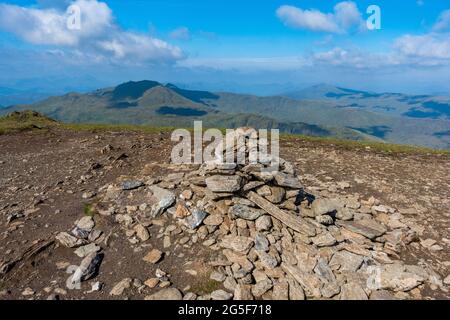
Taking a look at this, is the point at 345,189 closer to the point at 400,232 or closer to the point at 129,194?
the point at 400,232

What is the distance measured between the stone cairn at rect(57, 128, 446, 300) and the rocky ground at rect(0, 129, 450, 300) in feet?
0.15

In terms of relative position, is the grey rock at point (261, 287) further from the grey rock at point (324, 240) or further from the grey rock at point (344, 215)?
the grey rock at point (344, 215)

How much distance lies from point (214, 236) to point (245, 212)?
1550mm

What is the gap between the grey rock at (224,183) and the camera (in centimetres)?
1379

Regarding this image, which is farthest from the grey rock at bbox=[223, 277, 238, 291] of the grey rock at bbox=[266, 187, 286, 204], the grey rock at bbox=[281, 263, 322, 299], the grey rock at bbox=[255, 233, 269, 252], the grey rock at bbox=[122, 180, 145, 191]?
the grey rock at bbox=[122, 180, 145, 191]

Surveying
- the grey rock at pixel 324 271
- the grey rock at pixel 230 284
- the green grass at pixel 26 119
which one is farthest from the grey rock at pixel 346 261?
the green grass at pixel 26 119

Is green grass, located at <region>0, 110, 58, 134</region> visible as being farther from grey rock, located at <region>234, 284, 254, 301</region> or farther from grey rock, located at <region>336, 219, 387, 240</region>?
grey rock, located at <region>336, 219, 387, 240</region>

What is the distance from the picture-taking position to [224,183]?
13.9 metres

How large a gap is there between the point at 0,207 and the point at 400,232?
17.6 metres

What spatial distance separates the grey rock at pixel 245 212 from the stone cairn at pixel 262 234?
4 cm

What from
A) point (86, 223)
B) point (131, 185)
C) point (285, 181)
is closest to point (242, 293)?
point (285, 181)

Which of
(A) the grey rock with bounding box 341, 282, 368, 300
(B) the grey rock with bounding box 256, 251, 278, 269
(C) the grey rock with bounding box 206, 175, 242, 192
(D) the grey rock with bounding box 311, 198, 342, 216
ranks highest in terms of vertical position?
(C) the grey rock with bounding box 206, 175, 242, 192

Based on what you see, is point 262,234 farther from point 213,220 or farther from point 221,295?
point 221,295

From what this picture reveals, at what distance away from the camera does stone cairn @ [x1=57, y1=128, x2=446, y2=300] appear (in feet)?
36.8
